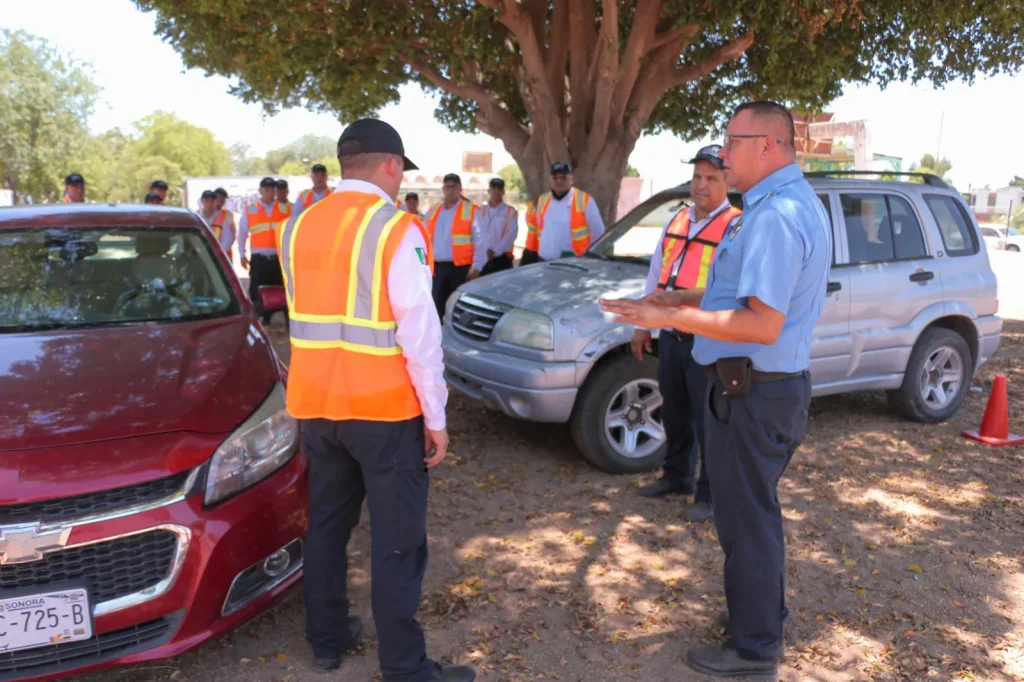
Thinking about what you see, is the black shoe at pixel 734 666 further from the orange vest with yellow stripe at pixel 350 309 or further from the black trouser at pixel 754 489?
the orange vest with yellow stripe at pixel 350 309

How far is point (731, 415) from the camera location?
323 centimetres

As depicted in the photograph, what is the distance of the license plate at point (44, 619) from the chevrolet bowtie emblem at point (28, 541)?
130 millimetres

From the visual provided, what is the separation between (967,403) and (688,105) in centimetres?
733

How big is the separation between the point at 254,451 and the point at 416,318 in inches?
35.4

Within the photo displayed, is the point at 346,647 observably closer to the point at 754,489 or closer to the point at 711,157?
the point at 754,489

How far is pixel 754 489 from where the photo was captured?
3.25 metres

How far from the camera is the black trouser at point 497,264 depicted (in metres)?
10.1

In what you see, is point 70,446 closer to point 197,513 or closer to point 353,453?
point 197,513

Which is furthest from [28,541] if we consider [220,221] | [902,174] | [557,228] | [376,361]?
[220,221]

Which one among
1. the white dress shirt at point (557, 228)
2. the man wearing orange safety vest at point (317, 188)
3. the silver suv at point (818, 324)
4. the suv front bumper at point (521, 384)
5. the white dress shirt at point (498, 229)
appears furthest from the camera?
the man wearing orange safety vest at point (317, 188)

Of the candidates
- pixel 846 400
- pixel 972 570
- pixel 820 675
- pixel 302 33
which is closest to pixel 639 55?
pixel 302 33

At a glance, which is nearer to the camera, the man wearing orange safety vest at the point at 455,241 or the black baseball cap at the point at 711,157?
the black baseball cap at the point at 711,157

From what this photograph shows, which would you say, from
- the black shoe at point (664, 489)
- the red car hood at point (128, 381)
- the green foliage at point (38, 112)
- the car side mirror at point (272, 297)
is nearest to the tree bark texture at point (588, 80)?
the black shoe at point (664, 489)

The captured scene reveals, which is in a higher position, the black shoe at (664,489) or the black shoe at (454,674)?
the black shoe at (664,489)
